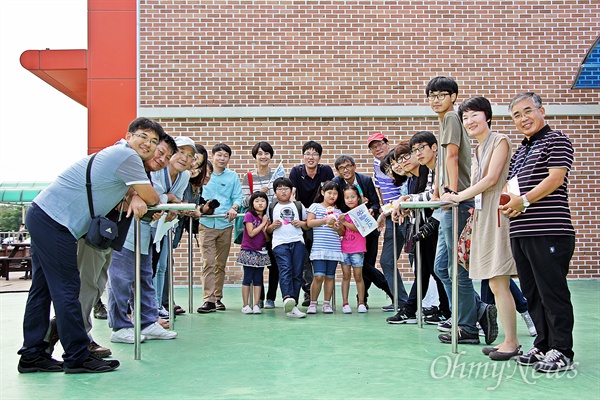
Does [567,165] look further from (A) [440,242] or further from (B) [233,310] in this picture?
(B) [233,310]

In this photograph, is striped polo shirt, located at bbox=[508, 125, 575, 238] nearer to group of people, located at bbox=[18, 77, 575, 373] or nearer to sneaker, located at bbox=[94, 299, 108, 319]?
group of people, located at bbox=[18, 77, 575, 373]

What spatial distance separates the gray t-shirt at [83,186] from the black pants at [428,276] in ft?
8.66

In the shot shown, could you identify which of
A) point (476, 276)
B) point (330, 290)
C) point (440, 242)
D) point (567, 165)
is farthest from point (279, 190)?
point (567, 165)

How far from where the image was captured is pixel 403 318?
5.54 m

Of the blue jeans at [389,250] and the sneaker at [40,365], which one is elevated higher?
the blue jeans at [389,250]

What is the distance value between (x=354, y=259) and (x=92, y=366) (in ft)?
10.5

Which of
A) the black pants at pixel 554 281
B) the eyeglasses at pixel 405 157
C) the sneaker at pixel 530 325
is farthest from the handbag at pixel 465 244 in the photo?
the eyeglasses at pixel 405 157

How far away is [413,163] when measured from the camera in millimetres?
5500

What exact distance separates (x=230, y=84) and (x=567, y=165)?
6293 mm

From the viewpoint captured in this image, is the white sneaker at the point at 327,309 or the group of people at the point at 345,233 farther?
the white sneaker at the point at 327,309

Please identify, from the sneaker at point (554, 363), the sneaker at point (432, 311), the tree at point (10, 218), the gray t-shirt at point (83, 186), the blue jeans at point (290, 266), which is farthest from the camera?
the tree at point (10, 218)

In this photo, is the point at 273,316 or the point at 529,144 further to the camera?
the point at 273,316

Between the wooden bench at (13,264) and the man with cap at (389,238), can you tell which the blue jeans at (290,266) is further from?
the wooden bench at (13,264)

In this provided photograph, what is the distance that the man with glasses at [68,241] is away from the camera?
3594mm
